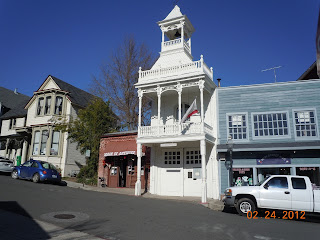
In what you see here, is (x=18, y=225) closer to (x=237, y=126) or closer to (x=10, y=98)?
(x=237, y=126)

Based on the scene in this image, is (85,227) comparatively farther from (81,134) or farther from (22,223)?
(81,134)

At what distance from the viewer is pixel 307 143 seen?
15211 mm

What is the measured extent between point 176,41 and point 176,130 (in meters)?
7.31

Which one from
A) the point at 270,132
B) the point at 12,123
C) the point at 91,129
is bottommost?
the point at 270,132

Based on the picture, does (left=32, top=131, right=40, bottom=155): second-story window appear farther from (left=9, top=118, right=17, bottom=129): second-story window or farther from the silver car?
(left=9, top=118, right=17, bottom=129): second-story window

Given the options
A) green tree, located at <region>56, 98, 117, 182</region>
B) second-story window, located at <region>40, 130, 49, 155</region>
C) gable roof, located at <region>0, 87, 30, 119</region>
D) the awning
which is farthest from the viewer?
gable roof, located at <region>0, 87, 30, 119</region>

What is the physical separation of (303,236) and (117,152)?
14.4 meters

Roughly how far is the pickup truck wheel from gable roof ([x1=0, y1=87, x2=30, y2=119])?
2544 centimetres

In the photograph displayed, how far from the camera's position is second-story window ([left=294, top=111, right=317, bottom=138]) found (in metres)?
16.0

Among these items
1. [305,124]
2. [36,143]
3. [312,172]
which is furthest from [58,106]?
[312,172]

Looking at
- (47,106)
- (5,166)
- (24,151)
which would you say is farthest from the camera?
(24,151)

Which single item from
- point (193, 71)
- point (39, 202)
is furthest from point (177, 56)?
point (39, 202)

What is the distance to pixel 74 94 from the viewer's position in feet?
91.3

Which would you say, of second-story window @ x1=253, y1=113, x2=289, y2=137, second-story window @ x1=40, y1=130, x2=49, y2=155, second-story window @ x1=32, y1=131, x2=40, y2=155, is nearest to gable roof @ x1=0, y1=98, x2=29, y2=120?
second-story window @ x1=32, y1=131, x2=40, y2=155
